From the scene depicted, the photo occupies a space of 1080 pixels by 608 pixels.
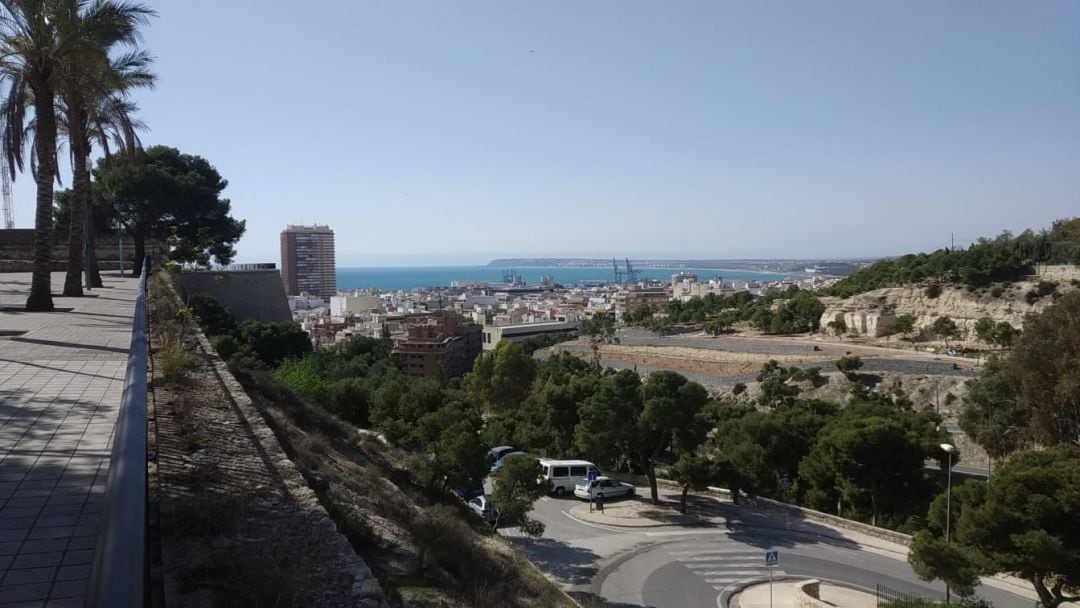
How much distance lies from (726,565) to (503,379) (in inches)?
759

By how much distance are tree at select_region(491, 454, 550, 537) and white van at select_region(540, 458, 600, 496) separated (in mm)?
5212

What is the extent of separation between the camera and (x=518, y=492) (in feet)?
39.3

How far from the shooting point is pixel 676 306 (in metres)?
59.5

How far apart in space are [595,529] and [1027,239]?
136 ft

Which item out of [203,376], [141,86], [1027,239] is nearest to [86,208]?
[141,86]

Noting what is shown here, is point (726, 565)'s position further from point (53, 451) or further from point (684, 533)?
point (53, 451)

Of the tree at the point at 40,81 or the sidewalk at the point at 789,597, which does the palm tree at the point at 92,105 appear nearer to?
the tree at the point at 40,81

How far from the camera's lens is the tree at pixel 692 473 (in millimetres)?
16297

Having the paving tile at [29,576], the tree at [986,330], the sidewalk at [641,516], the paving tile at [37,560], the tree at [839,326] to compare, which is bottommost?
the sidewalk at [641,516]

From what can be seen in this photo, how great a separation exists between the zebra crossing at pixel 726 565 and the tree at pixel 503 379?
18306 millimetres

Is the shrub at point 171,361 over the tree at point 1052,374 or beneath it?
over

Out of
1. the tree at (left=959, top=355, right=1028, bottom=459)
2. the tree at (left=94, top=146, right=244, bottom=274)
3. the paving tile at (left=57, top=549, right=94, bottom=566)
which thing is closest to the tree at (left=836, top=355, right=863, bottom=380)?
the tree at (left=959, top=355, right=1028, bottom=459)

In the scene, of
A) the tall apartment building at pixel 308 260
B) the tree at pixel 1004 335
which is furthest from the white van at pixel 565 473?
the tall apartment building at pixel 308 260

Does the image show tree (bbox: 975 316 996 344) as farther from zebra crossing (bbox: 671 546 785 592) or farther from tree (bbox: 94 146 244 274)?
tree (bbox: 94 146 244 274)
